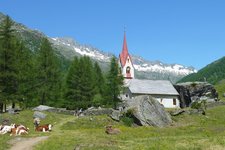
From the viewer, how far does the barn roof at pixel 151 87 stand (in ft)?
360

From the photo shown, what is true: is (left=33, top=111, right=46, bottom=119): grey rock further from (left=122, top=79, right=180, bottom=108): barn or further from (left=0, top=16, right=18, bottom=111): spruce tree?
(left=122, top=79, right=180, bottom=108): barn

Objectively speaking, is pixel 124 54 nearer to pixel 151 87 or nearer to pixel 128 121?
pixel 151 87

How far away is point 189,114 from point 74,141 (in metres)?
37.0

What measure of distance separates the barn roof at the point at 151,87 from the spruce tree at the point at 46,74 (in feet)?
93.8

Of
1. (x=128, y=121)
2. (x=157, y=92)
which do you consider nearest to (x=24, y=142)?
(x=128, y=121)

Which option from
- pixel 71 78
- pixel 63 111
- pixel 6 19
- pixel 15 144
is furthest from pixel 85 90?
pixel 15 144

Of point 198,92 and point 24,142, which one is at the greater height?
point 198,92

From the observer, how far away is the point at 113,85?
9075 cm

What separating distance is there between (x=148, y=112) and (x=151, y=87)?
5753 centimetres

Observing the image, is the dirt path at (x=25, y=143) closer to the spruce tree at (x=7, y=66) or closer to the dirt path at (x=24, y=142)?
the dirt path at (x=24, y=142)

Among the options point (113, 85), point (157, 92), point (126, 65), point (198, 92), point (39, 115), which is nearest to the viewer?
point (39, 115)

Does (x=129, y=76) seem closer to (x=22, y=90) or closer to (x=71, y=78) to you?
(x=71, y=78)

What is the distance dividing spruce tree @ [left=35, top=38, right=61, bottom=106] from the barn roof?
1125 inches

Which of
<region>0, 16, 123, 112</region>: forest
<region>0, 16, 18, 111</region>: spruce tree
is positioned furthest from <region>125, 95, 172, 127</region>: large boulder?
<region>0, 16, 123, 112</region>: forest
